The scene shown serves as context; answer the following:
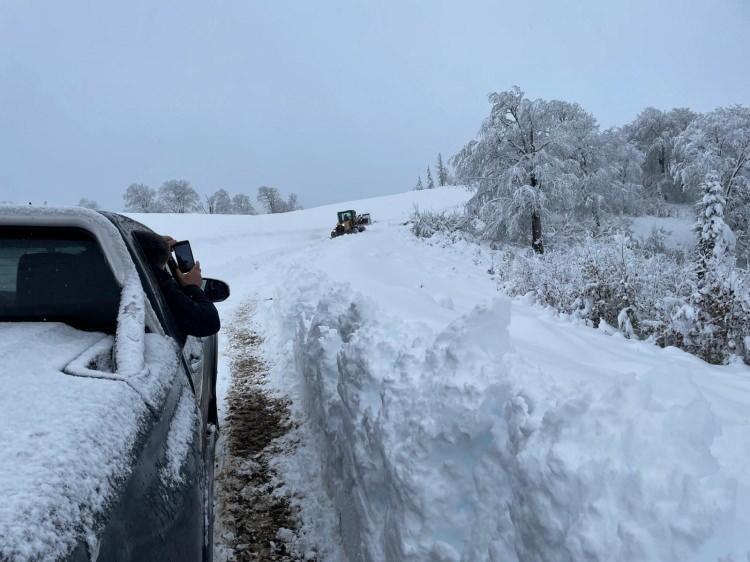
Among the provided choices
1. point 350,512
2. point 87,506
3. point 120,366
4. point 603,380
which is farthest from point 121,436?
point 603,380

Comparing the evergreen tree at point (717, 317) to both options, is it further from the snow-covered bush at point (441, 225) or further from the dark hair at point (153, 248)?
the snow-covered bush at point (441, 225)

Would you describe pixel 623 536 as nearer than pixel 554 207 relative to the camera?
Yes

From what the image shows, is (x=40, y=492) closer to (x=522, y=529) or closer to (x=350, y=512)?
(x=522, y=529)

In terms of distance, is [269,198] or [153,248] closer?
[153,248]

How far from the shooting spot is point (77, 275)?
6.95ft

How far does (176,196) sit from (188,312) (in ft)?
224

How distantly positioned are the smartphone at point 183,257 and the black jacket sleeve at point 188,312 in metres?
0.58

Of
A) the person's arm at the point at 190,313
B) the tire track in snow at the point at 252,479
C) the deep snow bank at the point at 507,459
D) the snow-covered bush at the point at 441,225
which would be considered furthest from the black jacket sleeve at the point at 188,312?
the snow-covered bush at the point at 441,225

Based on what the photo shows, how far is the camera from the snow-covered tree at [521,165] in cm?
1908

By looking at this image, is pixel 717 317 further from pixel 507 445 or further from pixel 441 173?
pixel 441 173

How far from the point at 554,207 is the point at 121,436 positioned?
20.9 meters

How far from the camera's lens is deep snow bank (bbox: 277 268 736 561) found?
1.46 m

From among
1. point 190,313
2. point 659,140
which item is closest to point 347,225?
point 659,140

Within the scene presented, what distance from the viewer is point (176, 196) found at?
2525 inches
